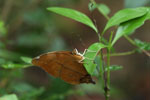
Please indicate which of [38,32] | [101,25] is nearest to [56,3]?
[38,32]

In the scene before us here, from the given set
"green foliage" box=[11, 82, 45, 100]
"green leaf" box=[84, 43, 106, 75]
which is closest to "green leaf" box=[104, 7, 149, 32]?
"green leaf" box=[84, 43, 106, 75]

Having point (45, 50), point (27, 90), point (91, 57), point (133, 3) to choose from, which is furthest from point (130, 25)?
point (45, 50)

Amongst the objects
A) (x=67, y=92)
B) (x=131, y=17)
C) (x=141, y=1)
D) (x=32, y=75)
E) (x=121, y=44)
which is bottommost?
(x=131, y=17)

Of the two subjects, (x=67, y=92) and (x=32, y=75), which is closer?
(x=67, y=92)

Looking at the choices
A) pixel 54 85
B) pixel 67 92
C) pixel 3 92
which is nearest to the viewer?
pixel 3 92

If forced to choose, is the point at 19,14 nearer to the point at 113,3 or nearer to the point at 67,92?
the point at 67,92

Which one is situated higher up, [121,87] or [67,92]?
[121,87]

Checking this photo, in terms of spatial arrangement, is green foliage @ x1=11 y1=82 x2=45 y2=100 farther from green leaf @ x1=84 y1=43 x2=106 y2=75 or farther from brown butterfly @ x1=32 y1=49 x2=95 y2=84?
green leaf @ x1=84 y1=43 x2=106 y2=75
